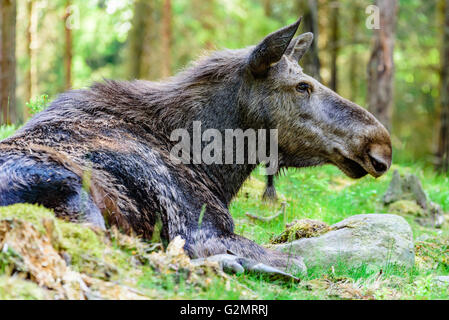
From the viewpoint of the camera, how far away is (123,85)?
5816 mm

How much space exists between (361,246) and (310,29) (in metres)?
10.1

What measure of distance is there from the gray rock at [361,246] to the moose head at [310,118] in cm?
56

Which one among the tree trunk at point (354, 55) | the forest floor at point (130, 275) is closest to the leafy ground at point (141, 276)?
the forest floor at point (130, 275)

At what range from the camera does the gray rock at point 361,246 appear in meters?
5.14

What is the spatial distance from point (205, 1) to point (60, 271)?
1935 cm

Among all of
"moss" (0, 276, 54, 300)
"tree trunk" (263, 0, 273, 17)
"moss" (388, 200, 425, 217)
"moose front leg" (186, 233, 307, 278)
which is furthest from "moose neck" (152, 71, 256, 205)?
"tree trunk" (263, 0, 273, 17)

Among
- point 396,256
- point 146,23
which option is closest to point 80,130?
point 396,256

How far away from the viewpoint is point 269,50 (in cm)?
551

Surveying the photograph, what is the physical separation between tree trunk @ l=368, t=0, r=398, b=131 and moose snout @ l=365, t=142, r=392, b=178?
762 cm

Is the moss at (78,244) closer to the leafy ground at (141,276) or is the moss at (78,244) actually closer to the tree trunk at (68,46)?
the leafy ground at (141,276)

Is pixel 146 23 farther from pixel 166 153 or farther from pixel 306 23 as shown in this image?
pixel 166 153

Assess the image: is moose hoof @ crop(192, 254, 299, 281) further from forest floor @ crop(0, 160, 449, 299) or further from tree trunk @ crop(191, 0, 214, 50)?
tree trunk @ crop(191, 0, 214, 50)

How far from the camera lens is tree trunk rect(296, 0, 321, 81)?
1320cm

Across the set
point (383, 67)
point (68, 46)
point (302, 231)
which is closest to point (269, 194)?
point (302, 231)
